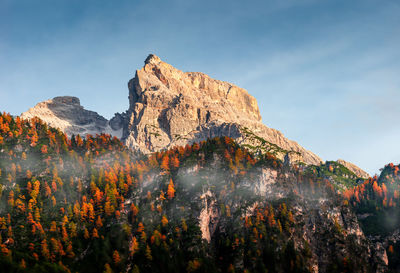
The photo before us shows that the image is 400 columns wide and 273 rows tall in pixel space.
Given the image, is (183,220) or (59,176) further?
(59,176)

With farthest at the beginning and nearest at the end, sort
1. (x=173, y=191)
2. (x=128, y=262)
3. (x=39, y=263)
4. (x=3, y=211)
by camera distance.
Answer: (x=173, y=191)
(x=3, y=211)
(x=128, y=262)
(x=39, y=263)

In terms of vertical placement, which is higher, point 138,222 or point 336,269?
point 138,222

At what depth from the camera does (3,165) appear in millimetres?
180125

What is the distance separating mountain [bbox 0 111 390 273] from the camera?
13862 centimetres

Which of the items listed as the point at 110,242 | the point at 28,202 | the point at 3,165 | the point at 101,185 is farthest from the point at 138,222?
the point at 3,165

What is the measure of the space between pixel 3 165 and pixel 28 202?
3419 centimetres

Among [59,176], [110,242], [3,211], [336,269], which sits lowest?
Result: [336,269]

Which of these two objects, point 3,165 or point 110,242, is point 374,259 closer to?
point 110,242

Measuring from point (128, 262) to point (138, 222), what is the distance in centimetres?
2484

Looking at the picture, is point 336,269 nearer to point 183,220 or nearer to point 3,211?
point 183,220

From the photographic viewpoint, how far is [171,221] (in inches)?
6334

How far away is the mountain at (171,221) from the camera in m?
139

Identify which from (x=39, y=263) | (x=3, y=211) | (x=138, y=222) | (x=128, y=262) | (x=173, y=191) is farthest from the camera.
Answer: (x=173, y=191)

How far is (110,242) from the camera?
483ft
